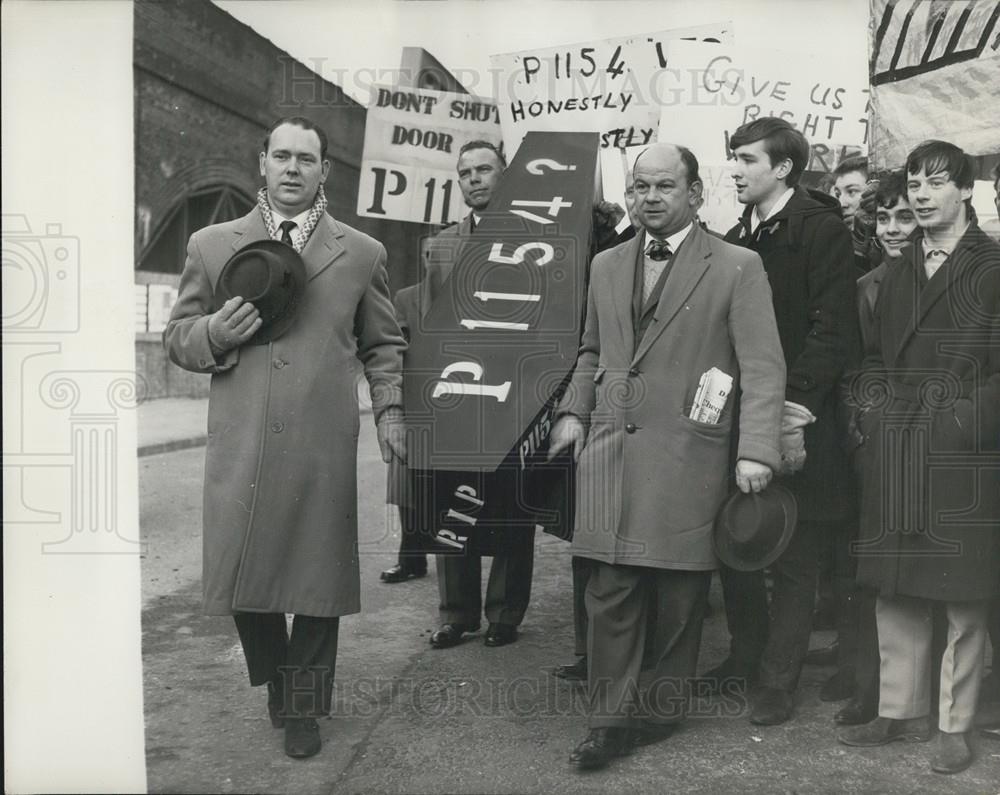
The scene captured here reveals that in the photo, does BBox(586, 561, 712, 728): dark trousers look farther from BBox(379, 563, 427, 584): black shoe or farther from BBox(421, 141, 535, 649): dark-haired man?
BBox(379, 563, 427, 584): black shoe

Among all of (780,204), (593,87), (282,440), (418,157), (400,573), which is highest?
(593,87)

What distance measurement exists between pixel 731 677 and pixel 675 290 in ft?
5.21

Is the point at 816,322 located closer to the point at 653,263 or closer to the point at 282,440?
the point at 653,263

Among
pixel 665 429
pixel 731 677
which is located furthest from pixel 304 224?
pixel 731 677

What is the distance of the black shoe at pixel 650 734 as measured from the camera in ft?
11.0

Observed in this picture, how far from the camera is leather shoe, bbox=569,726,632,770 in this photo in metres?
3.17

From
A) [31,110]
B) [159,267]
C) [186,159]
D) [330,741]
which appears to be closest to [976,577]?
[330,741]

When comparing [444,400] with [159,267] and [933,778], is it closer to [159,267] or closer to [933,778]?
[933,778]

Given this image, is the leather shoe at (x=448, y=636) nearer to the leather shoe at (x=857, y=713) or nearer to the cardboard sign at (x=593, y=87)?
the leather shoe at (x=857, y=713)

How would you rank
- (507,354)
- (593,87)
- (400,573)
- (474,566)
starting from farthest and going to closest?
(400,573) → (474,566) → (593,87) → (507,354)

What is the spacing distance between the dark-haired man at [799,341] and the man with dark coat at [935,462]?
0.16 m

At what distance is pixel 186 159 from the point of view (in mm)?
6328

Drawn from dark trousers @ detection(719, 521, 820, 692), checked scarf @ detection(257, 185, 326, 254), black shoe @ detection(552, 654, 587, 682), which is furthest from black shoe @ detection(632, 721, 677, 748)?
checked scarf @ detection(257, 185, 326, 254)

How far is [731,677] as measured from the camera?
3.83 m
